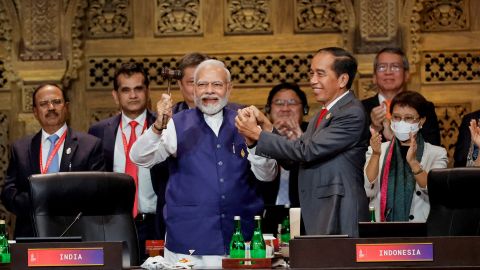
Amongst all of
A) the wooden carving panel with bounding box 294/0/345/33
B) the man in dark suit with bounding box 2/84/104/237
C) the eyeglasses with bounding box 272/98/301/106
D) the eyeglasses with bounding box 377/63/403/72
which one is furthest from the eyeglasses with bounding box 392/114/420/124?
the man in dark suit with bounding box 2/84/104/237

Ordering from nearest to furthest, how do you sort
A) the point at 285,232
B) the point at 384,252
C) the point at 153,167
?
the point at 384,252 < the point at 285,232 < the point at 153,167

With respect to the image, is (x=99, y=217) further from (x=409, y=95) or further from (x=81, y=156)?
(x=409, y=95)

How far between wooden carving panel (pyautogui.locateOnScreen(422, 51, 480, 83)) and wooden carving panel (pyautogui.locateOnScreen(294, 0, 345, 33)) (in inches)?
25.5

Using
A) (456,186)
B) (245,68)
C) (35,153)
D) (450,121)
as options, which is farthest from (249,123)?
(450,121)

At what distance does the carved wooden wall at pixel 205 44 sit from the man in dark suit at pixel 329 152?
201cm

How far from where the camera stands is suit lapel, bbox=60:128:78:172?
5.60m

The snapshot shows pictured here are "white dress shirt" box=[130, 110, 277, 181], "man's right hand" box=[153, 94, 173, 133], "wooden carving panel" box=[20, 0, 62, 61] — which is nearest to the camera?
"man's right hand" box=[153, 94, 173, 133]

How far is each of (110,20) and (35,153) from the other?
1.51 meters

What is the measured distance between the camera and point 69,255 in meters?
Answer: 3.72

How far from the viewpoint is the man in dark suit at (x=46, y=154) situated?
560cm

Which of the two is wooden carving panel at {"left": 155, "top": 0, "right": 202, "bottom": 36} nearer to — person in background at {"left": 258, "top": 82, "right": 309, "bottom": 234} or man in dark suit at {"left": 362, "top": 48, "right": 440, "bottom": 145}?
person in background at {"left": 258, "top": 82, "right": 309, "bottom": 234}

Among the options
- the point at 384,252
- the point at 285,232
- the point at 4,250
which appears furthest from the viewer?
the point at 285,232

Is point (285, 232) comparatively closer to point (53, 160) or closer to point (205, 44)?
point (53, 160)

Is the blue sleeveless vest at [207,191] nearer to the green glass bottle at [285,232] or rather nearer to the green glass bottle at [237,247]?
the green glass bottle at [285,232]
